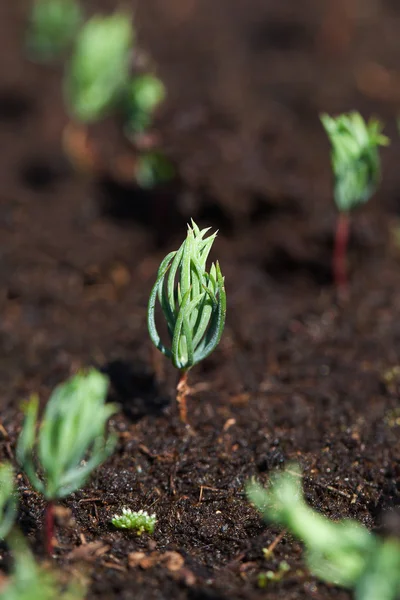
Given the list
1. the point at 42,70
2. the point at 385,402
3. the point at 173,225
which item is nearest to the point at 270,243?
the point at 173,225

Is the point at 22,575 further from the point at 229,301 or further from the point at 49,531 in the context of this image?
the point at 229,301

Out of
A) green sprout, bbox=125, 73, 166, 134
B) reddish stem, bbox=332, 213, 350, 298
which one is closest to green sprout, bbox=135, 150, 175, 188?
green sprout, bbox=125, 73, 166, 134

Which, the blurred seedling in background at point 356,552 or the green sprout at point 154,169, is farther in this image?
the green sprout at point 154,169

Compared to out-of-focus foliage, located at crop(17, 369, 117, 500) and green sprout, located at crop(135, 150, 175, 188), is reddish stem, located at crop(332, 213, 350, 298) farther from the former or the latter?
out-of-focus foliage, located at crop(17, 369, 117, 500)

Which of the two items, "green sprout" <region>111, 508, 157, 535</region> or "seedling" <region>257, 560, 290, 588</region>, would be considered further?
"green sprout" <region>111, 508, 157, 535</region>

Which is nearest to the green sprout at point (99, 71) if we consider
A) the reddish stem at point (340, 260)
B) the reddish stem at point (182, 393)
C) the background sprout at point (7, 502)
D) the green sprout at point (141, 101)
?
the green sprout at point (141, 101)

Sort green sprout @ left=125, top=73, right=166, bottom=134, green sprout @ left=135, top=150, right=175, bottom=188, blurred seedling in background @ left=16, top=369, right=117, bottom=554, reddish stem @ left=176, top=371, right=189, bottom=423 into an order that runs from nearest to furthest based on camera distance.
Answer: blurred seedling in background @ left=16, top=369, right=117, bottom=554 < reddish stem @ left=176, top=371, right=189, bottom=423 < green sprout @ left=125, top=73, right=166, bottom=134 < green sprout @ left=135, top=150, right=175, bottom=188

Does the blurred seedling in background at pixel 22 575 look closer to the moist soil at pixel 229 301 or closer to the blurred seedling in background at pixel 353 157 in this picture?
the moist soil at pixel 229 301
